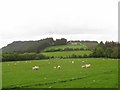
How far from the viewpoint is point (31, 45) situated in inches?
5689

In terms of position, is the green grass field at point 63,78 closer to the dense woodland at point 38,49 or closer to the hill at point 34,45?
the dense woodland at point 38,49

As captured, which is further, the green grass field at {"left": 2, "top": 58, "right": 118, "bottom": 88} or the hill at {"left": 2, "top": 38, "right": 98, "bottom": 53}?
the hill at {"left": 2, "top": 38, "right": 98, "bottom": 53}

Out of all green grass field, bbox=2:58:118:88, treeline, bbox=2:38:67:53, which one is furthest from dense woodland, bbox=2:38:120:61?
green grass field, bbox=2:58:118:88

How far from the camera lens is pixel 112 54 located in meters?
94.9

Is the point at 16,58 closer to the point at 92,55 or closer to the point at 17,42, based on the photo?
the point at 92,55

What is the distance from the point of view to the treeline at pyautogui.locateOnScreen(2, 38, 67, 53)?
451 feet

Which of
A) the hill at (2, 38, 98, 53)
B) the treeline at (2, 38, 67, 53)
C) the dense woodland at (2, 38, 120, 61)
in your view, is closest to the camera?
the dense woodland at (2, 38, 120, 61)

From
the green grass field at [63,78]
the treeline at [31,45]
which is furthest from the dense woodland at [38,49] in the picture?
the green grass field at [63,78]

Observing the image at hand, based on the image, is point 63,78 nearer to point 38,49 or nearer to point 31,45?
point 38,49

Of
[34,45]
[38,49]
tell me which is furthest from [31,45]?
[38,49]

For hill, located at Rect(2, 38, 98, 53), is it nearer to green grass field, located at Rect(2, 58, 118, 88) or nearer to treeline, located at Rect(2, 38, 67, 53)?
treeline, located at Rect(2, 38, 67, 53)

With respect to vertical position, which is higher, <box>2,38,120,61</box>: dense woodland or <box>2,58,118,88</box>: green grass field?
<box>2,38,120,61</box>: dense woodland

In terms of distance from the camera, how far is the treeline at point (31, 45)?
451 feet

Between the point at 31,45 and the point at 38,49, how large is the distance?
10038 millimetres
